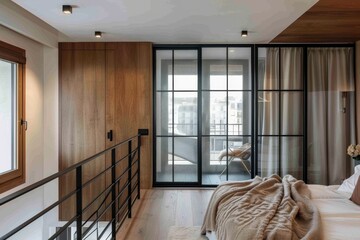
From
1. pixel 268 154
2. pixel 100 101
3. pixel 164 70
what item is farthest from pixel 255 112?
pixel 100 101

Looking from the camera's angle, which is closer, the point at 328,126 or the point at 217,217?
the point at 217,217

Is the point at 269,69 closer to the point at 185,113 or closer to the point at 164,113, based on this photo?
the point at 185,113

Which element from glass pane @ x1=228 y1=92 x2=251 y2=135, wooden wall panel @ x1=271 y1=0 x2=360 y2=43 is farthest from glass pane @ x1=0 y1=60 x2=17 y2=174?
wooden wall panel @ x1=271 y1=0 x2=360 y2=43

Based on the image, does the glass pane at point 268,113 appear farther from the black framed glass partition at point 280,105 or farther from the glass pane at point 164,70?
the glass pane at point 164,70

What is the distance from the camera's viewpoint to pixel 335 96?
424 cm

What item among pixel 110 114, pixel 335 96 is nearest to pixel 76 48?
pixel 110 114

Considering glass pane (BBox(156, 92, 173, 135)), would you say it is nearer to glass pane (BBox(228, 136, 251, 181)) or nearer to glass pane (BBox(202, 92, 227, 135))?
glass pane (BBox(202, 92, 227, 135))

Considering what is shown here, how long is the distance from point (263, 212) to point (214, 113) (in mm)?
2581

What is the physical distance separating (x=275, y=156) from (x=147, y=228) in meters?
2.44

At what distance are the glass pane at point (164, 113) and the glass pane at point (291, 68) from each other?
1.86m

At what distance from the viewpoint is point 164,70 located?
171 inches

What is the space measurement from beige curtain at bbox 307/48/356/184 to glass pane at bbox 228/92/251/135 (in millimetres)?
987

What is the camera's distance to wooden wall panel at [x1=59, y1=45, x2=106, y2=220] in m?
4.21

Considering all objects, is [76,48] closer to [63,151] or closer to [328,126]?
[63,151]
